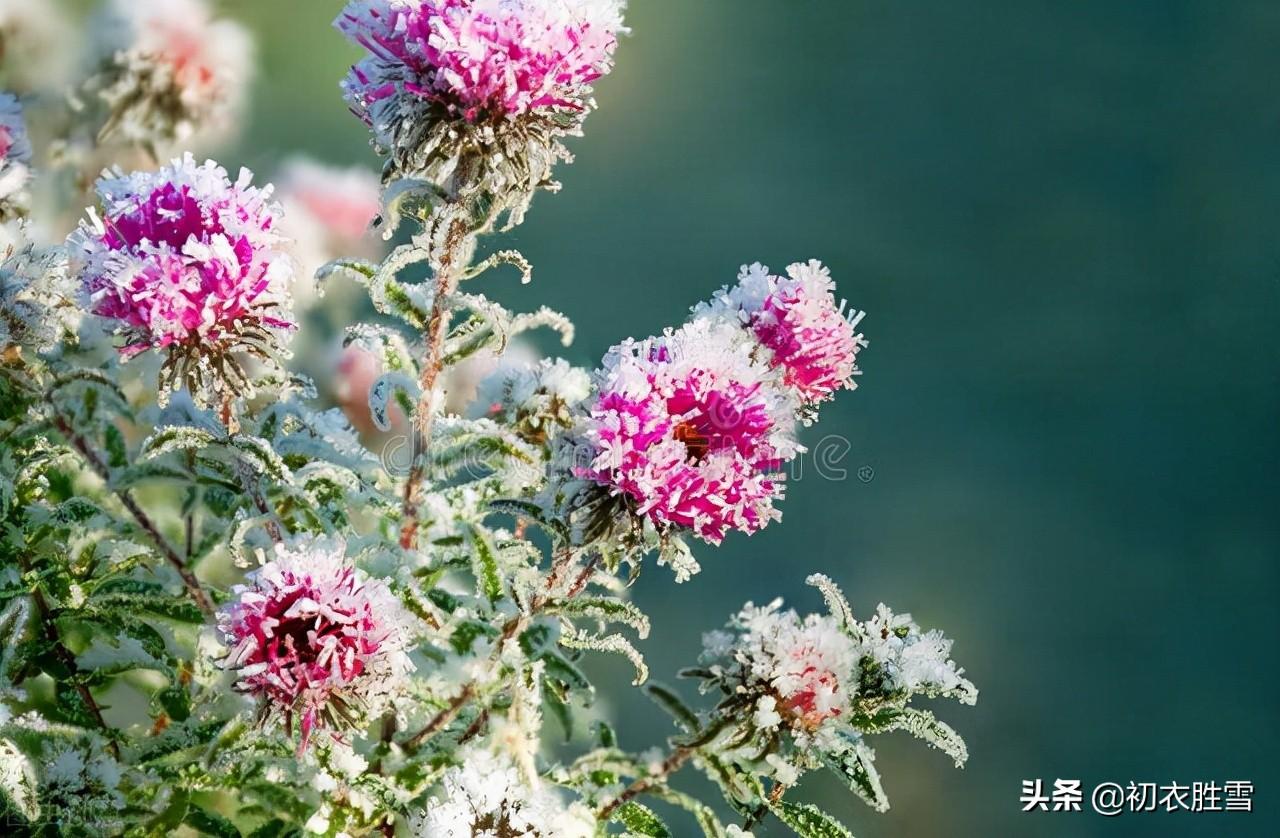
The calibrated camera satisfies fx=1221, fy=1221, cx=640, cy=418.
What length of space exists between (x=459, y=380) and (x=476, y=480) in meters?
0.12

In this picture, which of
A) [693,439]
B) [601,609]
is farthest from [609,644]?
[693,439]

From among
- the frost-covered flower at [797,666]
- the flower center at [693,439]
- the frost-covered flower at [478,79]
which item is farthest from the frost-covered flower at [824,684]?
the frost-covered flower at [478,79]

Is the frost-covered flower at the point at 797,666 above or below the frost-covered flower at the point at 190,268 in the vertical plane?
below

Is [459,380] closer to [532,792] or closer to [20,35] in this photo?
[532,792]

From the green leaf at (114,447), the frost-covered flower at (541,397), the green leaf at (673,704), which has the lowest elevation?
the green leaf at (673,704)

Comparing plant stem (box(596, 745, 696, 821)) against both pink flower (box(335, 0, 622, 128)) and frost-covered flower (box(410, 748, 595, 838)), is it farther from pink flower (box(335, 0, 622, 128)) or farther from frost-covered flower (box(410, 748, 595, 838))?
pink flower (box(335, 0, 622, 128))

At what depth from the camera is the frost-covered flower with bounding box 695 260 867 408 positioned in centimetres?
68

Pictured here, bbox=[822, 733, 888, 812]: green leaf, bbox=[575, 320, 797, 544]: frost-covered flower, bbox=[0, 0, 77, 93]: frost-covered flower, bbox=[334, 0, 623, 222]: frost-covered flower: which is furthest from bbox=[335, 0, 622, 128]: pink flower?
bbox=[0, 0, 77, 93]: frost-covered flower

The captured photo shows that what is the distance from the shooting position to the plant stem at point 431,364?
0.60 metres

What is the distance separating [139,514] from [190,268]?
158 mm

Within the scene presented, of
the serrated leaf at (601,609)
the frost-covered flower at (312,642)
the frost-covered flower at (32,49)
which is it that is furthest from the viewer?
the frost-covered flower at (32,49)

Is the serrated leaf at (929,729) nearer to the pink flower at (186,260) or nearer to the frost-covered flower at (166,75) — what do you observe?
the pink flower at (186,260)

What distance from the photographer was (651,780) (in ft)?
2.08

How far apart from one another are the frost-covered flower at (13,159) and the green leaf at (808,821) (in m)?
0.55
